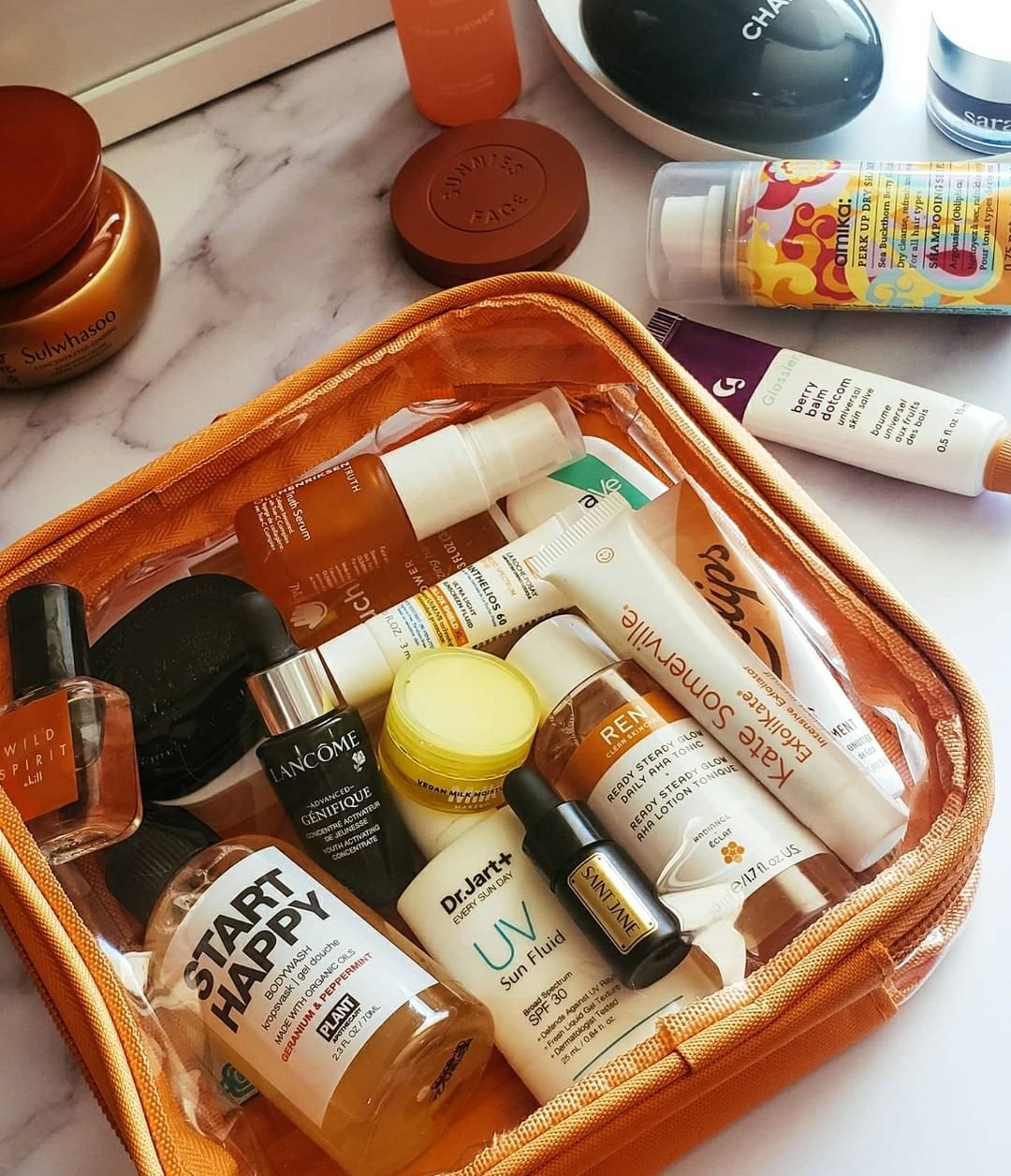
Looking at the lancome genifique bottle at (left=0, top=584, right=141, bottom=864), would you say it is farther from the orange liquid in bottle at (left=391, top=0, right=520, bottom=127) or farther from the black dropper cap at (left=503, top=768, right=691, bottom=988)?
the orange liquid in bottle at (left=391, top=0, right=520, bottom=127)

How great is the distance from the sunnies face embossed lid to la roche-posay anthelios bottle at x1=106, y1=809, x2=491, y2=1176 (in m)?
0.33

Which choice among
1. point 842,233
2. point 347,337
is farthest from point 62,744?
point 842,233

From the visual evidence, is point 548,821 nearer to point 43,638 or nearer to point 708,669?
point 708,669

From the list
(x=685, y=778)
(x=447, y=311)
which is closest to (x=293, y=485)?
(x=447, y=311)

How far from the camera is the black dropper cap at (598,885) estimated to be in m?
0.42

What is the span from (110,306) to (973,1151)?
0.53 metres

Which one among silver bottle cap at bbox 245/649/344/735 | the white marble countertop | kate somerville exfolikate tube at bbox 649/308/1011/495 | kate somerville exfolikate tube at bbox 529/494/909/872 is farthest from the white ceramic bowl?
silver bottle cap at bbox 245/649/344/735

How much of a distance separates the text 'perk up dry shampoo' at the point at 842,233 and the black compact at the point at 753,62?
0.04 meters

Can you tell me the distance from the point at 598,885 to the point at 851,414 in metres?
0.27

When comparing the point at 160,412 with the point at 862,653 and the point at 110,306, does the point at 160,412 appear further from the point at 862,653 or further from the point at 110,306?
the point at 862,653

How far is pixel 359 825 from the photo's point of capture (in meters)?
0.48

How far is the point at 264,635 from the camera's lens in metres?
0.50

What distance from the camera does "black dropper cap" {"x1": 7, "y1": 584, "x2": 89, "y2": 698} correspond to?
1.58ft

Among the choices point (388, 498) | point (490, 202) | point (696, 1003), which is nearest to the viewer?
point (696, 1003)
